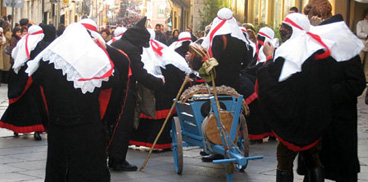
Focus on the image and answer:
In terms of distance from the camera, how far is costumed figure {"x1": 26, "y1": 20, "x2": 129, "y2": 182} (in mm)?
5895

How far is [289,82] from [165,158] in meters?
3.87

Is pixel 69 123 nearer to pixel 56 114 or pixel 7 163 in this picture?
pixel 56 114

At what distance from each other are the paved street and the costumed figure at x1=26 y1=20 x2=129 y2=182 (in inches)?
79.7

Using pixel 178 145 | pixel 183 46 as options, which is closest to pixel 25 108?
pixel 183 46

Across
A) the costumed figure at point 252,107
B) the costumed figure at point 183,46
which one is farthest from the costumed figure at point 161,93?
the costumed figure at point 183,46

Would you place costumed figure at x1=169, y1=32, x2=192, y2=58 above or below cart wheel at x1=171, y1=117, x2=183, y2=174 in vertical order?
above

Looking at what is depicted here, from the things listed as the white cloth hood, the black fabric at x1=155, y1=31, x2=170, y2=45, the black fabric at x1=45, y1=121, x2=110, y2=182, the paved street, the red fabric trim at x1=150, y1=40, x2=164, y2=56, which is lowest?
the paved street

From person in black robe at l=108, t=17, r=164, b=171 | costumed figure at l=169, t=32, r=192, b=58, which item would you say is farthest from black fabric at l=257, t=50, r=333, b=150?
costumed figure at l=169, t=32, r=192, b=58

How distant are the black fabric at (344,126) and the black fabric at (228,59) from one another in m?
3.26

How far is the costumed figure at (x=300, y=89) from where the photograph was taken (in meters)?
5.84

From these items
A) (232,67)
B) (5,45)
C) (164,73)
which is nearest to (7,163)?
(164,73)

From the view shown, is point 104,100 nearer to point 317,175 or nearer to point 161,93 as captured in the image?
point 317,175

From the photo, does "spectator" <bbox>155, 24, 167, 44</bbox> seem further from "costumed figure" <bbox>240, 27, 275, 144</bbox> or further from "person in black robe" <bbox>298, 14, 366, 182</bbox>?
"person in black robe" <bbox>298, 14, 366, 182</bbox>

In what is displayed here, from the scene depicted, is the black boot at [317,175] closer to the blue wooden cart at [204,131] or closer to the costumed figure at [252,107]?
the blue wooden cart at [204,131]
